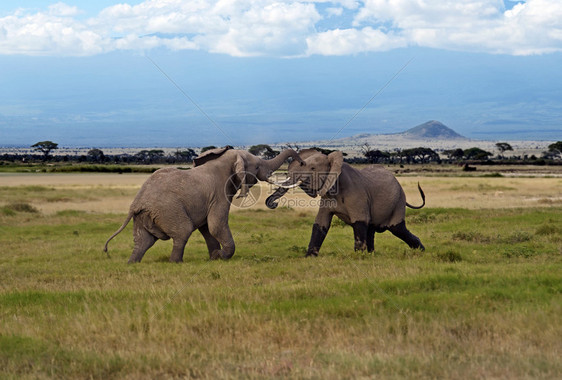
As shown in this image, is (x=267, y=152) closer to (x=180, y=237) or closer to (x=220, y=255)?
(x=220, y=255)

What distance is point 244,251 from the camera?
57.5 ft

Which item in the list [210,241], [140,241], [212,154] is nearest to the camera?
[140,241]

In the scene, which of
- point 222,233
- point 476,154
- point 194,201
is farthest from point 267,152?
point 476,154

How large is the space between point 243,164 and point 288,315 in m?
7.16

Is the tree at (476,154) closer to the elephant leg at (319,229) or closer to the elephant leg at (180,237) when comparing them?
the elephant leg at (319,229)

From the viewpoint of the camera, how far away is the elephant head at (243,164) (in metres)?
15.4

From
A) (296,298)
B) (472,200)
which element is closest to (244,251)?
(296,298)

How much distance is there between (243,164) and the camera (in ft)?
50.5

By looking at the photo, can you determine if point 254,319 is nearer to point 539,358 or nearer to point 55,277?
point 539,358

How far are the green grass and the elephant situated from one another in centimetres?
65

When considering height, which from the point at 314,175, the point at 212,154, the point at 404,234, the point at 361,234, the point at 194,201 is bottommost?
the point at 404,234

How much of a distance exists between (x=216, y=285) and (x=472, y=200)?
31270mm

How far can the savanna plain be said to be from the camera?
6840 mm
